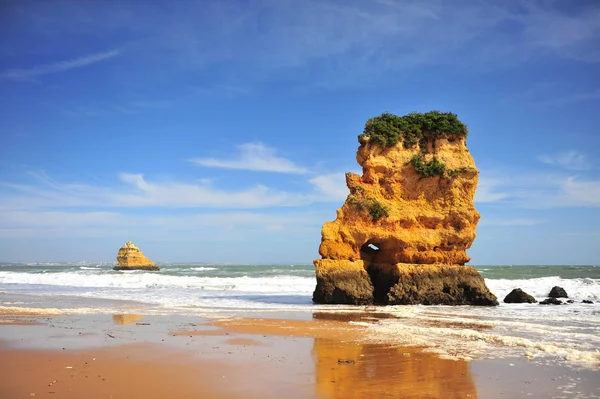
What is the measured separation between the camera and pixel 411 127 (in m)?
21.9

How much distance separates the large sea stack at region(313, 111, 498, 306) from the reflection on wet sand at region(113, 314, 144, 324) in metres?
7.80

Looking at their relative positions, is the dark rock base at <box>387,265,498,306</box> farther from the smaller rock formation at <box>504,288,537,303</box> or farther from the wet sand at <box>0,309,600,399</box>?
the wet sand at <box>0,309,600,399</box>

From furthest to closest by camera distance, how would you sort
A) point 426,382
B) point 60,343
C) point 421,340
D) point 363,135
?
point 363,135 → point 421,340 → point 60,343 → point 426,382

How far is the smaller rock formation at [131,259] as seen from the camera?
65.7 meters

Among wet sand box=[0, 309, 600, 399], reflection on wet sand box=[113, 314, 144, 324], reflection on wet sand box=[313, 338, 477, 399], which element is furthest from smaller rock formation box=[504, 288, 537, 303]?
reflection on wet sand box=[113, 314, 144, 324]

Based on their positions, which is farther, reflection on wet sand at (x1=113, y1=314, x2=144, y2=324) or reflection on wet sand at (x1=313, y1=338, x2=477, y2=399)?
reflection on wet sand at (x1=113, y1=314, x2=144, y2=324)

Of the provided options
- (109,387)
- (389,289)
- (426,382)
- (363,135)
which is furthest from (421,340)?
(363,135)

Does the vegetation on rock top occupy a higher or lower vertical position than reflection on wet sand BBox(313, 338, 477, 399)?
higher

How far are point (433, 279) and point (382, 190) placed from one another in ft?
14.1

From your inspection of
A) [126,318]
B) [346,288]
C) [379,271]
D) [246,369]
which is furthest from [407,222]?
[246,369]

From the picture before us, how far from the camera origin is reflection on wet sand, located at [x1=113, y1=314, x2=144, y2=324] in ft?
44.0

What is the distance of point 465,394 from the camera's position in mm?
6387

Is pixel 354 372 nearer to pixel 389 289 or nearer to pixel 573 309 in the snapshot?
pixel 389 289

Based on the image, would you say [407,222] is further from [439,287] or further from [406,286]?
[439,287]
